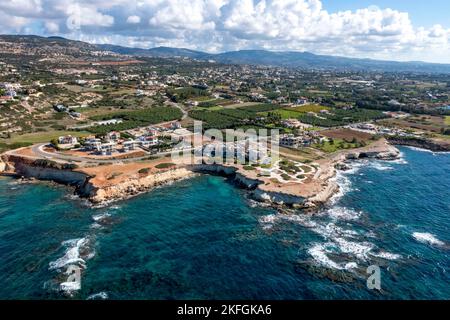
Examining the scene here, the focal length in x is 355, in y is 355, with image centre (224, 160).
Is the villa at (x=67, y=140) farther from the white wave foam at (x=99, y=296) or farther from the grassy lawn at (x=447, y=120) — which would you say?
the grassy lawn at (x=447, y=120)

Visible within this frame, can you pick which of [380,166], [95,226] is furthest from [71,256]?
[380,166]

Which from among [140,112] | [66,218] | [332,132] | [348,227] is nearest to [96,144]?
[66,218]

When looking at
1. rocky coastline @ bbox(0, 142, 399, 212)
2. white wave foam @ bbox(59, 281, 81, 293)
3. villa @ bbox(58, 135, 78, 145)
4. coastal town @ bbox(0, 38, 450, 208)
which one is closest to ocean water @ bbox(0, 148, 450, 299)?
white wave foam @ bbox(59, 281, 81, 293)

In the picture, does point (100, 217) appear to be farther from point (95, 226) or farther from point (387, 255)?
point (387, 255)

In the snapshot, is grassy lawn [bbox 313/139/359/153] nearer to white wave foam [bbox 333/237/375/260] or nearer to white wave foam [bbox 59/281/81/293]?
white wave foam [bbox 333/237/375/260]

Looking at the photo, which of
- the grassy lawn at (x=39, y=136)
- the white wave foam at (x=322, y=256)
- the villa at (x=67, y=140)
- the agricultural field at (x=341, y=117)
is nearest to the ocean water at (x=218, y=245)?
the white wave foam at (x=322, y=256)
